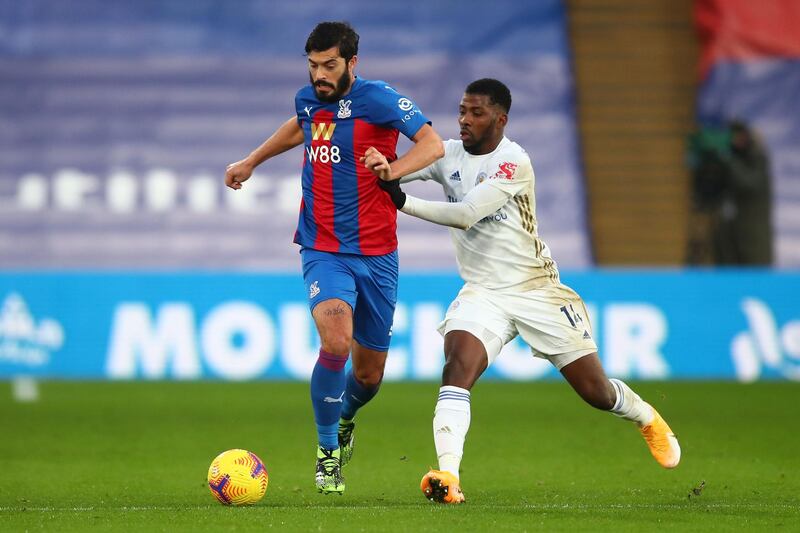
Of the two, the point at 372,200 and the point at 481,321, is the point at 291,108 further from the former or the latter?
the point at 481,321

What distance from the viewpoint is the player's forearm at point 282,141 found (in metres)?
7.29

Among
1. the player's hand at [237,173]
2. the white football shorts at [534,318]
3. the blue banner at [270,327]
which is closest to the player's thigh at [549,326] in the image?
the white football shorts at [534,318]

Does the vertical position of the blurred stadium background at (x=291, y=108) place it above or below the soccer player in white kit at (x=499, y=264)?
above

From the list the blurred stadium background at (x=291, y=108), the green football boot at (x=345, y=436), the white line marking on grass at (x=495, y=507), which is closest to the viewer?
the white line marking on grass at (x=495, y=507)

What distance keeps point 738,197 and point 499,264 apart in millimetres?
11564

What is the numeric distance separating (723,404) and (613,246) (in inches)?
248

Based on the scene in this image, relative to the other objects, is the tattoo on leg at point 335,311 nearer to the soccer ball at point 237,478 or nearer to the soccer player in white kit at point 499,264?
the soccer player in white kit at point 499,264

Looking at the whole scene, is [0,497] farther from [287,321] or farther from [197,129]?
[197,129]

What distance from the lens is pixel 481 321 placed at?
6809mm

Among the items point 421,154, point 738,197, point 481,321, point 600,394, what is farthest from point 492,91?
point 738,197

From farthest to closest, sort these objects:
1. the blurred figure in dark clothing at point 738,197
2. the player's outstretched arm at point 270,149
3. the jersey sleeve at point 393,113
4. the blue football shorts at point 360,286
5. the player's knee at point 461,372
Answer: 1. the blurred figure in dark clothing at point 738,197
2. the player's outstretched arm at point 270,149
3. the jersey sleeve at point 393,113
4. the blue football shorts at point 360,286
5. the player's knee at point 461,372

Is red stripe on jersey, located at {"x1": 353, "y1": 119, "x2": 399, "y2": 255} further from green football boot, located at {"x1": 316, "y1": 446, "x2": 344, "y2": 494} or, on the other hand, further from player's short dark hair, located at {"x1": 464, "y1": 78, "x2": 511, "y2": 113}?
green football boot, located at {"x1": 316, "y1": 446, "x2": 344, "y2": 494}

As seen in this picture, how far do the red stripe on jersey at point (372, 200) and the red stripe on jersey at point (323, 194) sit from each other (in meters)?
0.14

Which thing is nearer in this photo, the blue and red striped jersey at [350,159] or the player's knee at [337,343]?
the player's knee at [337,343]
